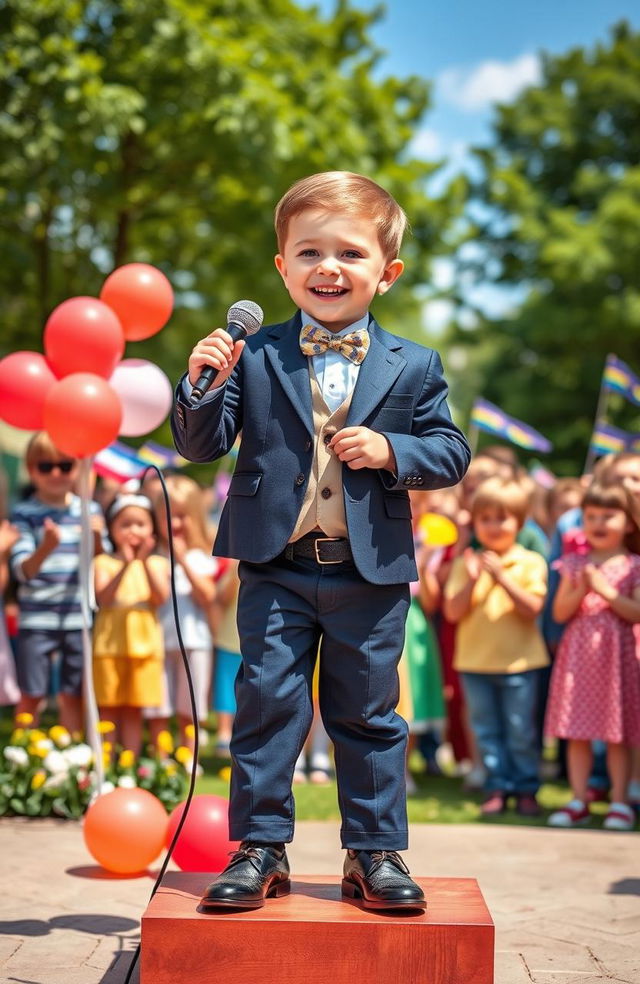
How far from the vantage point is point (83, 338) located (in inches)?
210

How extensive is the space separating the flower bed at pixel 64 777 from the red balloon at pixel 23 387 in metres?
1.51

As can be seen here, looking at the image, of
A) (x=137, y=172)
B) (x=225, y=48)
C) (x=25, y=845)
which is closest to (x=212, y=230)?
(x=137, y=172)

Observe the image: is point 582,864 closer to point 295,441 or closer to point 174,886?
point 174,886

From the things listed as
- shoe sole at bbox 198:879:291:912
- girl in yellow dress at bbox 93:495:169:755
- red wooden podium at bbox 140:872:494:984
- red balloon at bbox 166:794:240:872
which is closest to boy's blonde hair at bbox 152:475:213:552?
girl in yellow dress at bbox 93:495:169:755

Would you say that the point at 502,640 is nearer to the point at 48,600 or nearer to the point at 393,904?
the point at 48,600

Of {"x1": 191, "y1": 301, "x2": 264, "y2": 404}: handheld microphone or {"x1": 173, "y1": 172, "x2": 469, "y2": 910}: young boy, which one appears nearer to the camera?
{"x1": 191, "y1": 301, "x2": 264, "y2": 404}: handheld microphone

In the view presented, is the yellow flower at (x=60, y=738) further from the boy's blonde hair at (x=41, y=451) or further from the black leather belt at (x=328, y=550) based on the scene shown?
the black leather belt at (x=328, y=550)

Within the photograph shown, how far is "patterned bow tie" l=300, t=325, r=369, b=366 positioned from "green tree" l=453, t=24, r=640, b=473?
21408 mm

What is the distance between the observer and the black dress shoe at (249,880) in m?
2.98

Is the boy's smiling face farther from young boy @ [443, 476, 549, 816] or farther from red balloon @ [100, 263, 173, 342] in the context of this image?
young boy @ [443, 476, 549, 816]

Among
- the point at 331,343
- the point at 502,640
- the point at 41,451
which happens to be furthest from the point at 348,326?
the point at 41,451

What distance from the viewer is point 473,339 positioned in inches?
1123

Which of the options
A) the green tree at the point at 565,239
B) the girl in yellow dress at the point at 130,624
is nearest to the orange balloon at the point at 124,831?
the girl in yellow dress at the point at 130,624

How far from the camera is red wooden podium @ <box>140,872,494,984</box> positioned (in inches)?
114
